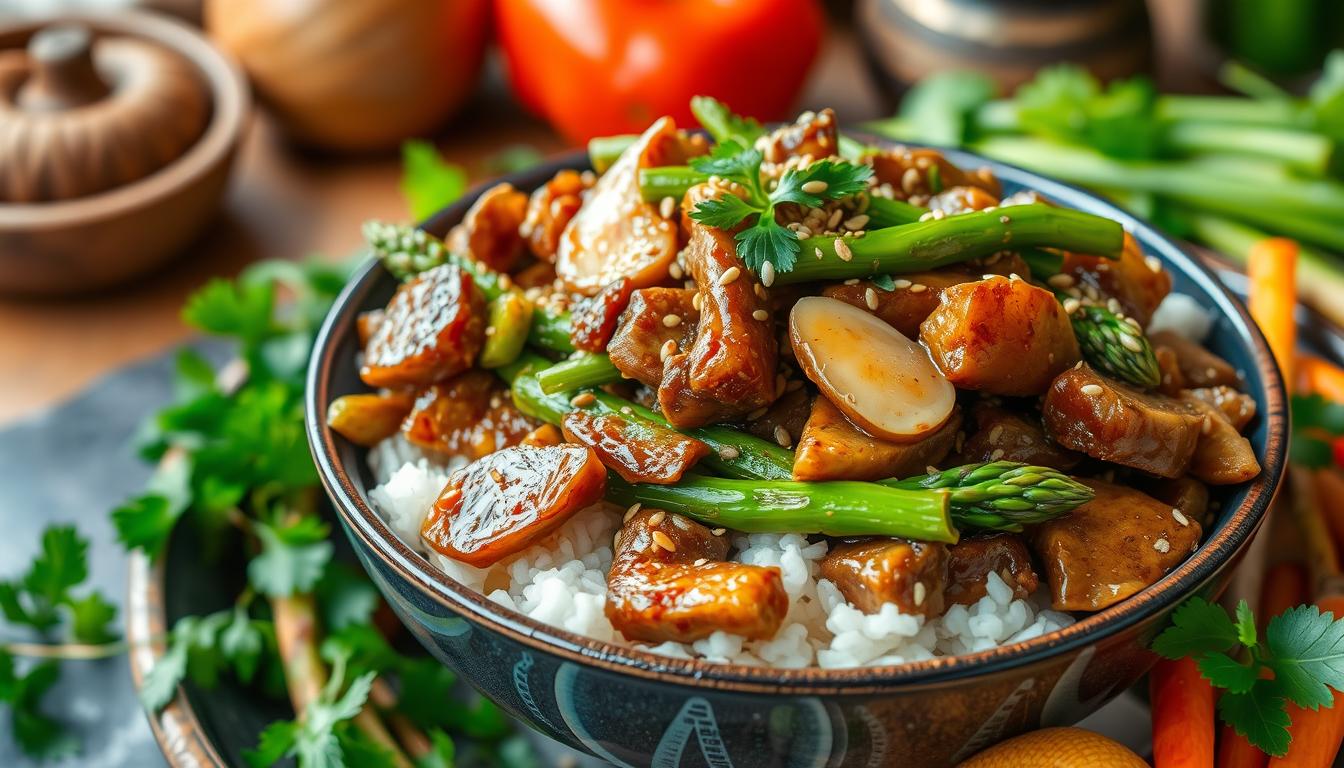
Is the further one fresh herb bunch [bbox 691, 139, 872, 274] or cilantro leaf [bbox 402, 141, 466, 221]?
cilantro leaf [bbox 402, 141, 466, 221]

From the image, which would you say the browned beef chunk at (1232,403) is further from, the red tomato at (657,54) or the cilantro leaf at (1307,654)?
the red tomato at (657,54)

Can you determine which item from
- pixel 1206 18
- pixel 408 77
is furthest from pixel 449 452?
pixel 1206 18

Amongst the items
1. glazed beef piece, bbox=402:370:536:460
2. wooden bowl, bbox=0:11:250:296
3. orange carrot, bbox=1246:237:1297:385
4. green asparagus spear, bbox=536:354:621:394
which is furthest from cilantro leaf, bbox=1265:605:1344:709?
wooden bowl, bbox=0:11:250:296

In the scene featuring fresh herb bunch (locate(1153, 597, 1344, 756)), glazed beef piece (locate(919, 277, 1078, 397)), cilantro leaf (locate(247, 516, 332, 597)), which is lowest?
cilantro leaf (locate(247, 516, 332, 597))

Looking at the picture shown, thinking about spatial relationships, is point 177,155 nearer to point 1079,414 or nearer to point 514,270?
point 514,270

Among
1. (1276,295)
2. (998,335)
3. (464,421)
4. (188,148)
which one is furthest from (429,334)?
(188,148)

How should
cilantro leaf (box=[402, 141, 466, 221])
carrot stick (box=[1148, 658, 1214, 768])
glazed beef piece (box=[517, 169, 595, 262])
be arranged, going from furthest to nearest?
cilantro leaf (box=[402, 141, 466, 221]) → glazed beef piece (box=[517, 169, 595, 262]) → carrot stick (box=[1148, 658, 1214, 768])

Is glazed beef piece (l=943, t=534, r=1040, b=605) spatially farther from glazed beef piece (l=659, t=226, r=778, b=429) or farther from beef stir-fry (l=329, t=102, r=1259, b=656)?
glazed beef piece (l=659, t=226, r=778, b=429)
